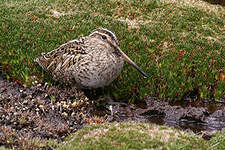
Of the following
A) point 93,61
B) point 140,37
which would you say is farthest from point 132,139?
point 140,37

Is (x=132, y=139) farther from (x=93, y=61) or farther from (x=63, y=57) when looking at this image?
(x=63, y=57)

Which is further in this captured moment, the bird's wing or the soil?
the bird's wing

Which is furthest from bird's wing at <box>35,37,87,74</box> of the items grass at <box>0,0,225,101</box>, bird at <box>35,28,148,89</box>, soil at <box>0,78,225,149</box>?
Result: soil at <box>0,78,225,149</box>

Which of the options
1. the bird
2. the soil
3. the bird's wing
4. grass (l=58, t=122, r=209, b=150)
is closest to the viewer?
grass (l=58, t=122, r=209, b=150)

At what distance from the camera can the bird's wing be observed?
8944mm

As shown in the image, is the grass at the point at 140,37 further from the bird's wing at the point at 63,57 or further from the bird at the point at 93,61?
the bird at the point at 93,61

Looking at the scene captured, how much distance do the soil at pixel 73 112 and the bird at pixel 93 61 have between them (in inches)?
17.5

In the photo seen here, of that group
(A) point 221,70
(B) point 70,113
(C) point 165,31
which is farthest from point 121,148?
(C) point 165,31

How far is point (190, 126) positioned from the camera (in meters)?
8.47

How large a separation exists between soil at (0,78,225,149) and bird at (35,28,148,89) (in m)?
0.44

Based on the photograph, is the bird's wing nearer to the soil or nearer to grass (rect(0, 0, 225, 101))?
grass (rect(0, 0, 225, 101))

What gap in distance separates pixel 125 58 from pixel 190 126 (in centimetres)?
239

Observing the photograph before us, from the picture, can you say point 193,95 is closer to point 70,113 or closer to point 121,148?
point 70,113

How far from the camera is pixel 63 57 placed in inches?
361
